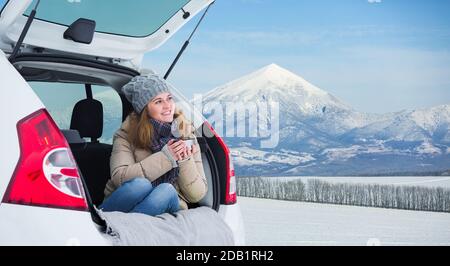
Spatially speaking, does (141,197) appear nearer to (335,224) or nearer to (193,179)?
(193,179)

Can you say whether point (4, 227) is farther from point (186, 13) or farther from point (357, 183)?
point (357, 183)

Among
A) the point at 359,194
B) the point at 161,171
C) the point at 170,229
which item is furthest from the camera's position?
the point at 359,194

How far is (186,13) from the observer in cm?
370

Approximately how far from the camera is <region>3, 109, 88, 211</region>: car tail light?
2264 millimetres

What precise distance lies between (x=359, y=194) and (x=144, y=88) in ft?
48.8

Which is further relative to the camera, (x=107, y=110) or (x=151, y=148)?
(x=107, y=110)

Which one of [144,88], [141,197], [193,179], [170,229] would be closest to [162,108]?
[144,88]

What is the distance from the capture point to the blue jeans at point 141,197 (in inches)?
123

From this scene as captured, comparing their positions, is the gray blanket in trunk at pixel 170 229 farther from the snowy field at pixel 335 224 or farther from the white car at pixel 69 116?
the snowy field at pixel 335 224

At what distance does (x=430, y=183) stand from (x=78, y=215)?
53.7 ft

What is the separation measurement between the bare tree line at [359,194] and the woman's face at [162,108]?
14.0 metres

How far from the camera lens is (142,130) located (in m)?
3.52
